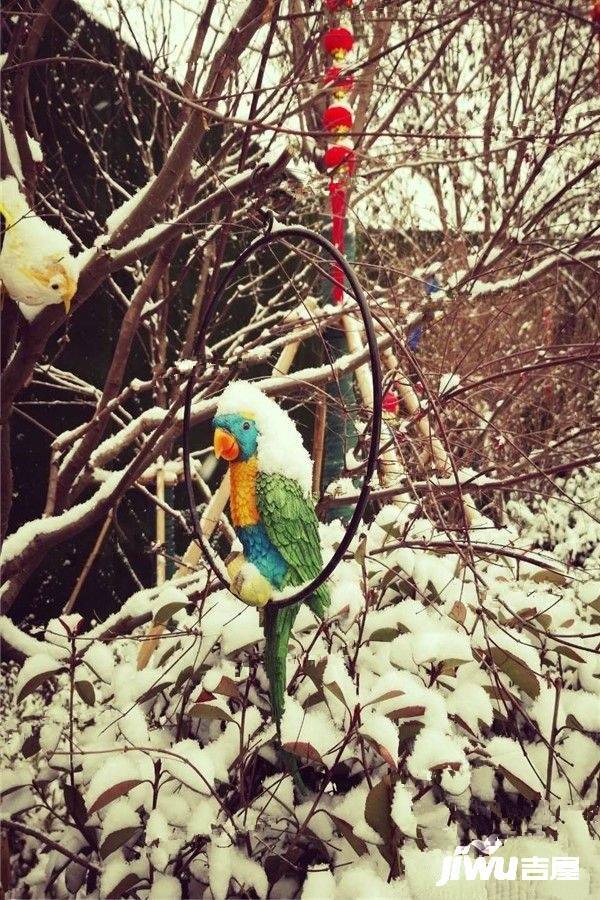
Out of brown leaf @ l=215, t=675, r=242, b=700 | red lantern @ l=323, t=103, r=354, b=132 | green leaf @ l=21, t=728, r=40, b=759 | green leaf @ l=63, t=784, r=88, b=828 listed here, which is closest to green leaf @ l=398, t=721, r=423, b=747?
brown leaf @ l=215, t=675, r=242, b=700

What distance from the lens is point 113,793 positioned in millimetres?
796

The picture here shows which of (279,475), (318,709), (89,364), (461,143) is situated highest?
(461,143)

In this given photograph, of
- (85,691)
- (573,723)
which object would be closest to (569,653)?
(573,723)

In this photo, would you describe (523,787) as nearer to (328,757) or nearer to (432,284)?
(328,757)

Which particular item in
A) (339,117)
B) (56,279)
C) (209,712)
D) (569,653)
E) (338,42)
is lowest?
(209,712)

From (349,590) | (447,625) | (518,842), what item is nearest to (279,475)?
(349,590)

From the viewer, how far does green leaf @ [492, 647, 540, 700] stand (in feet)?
2.96

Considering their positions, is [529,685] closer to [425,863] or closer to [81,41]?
[425,863]

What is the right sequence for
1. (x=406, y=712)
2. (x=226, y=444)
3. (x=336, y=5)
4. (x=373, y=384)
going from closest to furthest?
(x=373, y=384), (x=226, y=444), (x=406, y=712), (x=336, y=5)

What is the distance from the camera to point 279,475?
710 mm

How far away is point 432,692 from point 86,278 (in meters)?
0.96

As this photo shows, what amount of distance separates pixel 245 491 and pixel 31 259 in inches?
22.0

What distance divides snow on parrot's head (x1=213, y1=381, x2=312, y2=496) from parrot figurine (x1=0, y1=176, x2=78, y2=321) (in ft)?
1.47

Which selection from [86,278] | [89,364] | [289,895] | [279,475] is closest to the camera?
[279,475]
